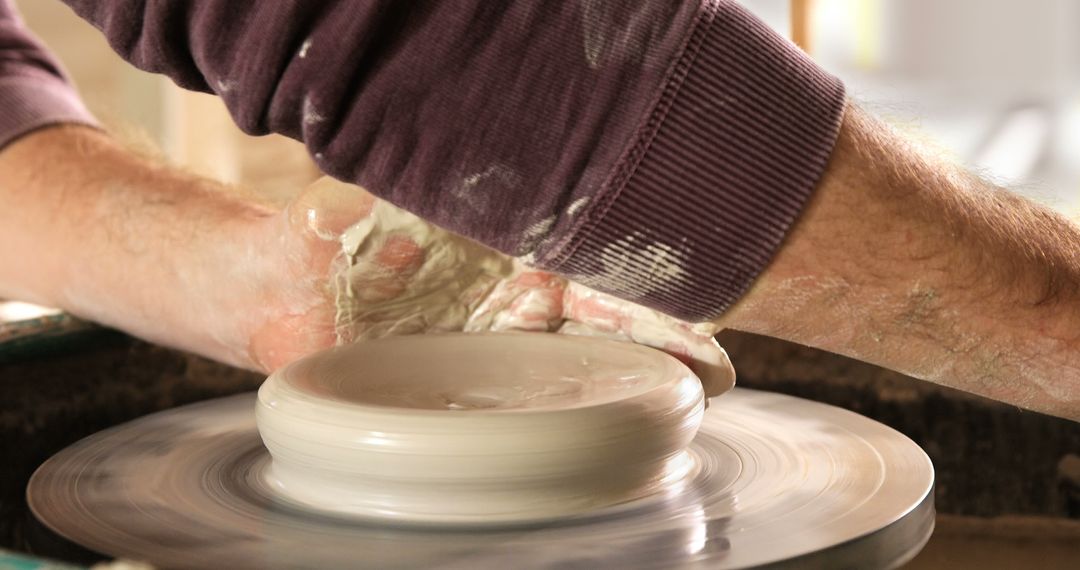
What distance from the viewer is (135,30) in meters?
0.74

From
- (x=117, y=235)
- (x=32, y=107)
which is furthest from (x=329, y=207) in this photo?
(x=32, y=107)

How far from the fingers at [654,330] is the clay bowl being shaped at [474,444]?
0.06 metres

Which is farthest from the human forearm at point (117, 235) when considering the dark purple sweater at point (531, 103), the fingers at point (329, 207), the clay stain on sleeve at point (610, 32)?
the clay stain on sleeve at point (610, 32)

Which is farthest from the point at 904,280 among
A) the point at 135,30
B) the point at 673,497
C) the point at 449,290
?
the point at 135,30

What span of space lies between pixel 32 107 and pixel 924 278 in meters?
1.11

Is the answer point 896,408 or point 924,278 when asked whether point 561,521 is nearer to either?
point 924,278

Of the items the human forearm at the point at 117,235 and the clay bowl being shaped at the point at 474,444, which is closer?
the clay bowl being shaped at the point at 474,444

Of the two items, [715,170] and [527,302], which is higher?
[715,170]

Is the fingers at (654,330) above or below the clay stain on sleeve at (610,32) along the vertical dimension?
below

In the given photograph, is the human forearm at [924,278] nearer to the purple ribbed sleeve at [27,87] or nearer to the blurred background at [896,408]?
the blurred background at [896,408]

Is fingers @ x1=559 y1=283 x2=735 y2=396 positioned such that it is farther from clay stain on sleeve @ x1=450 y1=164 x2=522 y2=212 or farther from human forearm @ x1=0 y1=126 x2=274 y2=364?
human forearm @ x1=0 y1=126 x2=274 y2=364

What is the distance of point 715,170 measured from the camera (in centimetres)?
73

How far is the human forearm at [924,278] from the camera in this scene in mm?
776

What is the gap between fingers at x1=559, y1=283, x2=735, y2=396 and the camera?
0.98m
